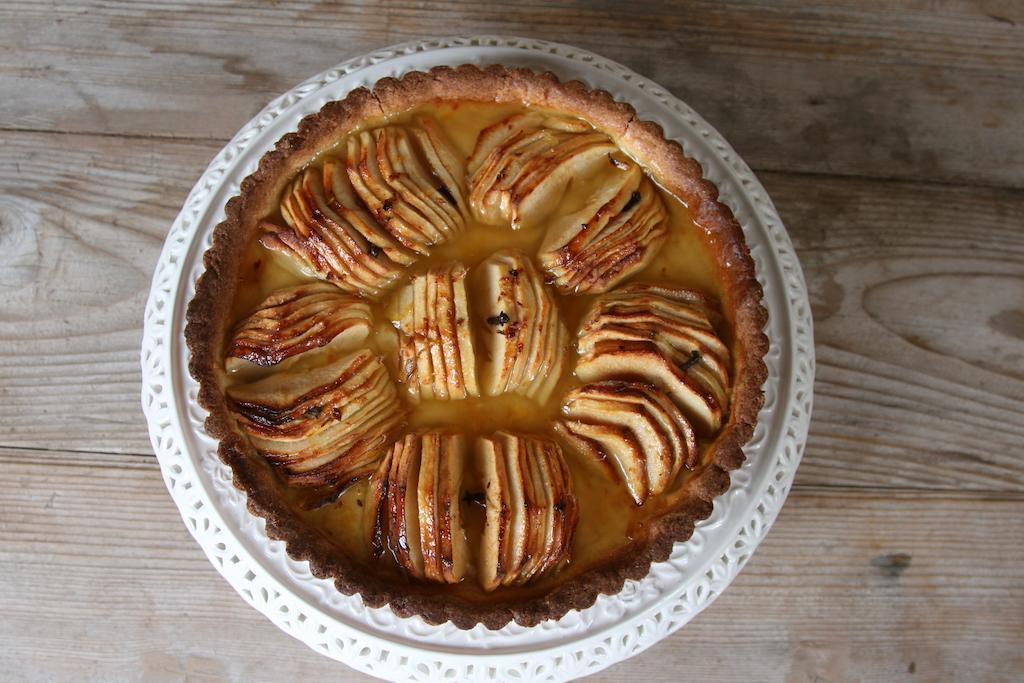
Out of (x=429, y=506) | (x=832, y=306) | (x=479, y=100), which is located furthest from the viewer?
(x=832, y=306)

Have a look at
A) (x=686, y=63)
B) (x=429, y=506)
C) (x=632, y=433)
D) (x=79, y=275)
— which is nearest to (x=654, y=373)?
(x=632, y=433)

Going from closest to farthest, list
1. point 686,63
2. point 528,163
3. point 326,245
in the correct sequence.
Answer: point 326,245, point 528,163, point 686,63

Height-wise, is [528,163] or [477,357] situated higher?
[528,163]

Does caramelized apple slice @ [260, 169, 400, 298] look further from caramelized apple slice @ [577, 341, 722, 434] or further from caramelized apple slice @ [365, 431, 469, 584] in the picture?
caramelized apple slice @ [577, 341, 722, 434]

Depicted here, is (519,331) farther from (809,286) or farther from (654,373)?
(809,286)

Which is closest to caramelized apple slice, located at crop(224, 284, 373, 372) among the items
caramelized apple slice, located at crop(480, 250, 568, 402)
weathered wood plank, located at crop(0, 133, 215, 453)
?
caramelized apple slice, located at crop(480, 250, 568, 402)

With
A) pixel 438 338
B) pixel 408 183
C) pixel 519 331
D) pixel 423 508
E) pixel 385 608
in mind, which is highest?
pixel 408 183

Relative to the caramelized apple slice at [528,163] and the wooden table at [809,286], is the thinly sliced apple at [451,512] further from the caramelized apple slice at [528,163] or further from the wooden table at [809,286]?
the wooden table at [809,286]

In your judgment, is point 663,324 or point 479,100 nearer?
point 663,324
